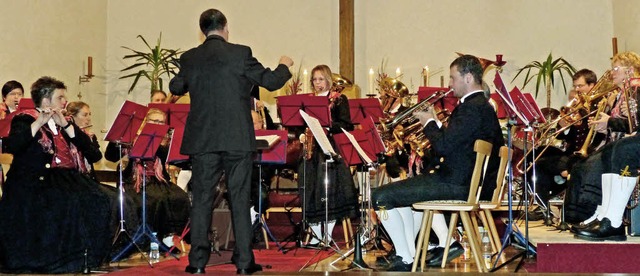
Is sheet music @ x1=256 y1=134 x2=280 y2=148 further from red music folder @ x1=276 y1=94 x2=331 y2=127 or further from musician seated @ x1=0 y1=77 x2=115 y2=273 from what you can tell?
musician seated @ x1=0 y1=77 x2=115 y2=273

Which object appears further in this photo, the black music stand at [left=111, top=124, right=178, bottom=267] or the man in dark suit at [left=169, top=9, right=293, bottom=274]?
the black music stand at [left=111, top=124, right=178, bottom=267]

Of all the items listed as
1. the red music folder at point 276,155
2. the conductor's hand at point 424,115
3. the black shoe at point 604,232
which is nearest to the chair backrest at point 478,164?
the conductor's hand at point 424,115

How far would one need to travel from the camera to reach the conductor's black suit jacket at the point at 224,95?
16.4 ft

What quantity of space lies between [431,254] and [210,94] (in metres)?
2.06

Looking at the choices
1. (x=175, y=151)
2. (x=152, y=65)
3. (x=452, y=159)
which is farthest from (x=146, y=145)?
(x=152, y=65)

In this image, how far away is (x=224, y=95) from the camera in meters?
5.01

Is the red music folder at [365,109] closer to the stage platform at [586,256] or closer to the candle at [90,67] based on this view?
the stage platform at [586,256]

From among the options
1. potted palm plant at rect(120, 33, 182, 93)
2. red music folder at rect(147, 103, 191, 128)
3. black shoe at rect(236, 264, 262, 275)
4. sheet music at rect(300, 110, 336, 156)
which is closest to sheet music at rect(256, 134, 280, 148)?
sheet music at rect(300, 110, 336, 156)

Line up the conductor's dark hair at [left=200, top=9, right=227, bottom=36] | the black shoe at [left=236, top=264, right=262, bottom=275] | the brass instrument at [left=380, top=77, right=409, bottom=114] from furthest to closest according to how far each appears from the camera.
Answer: the brass instrument at [left=380, top=77, right=409, bottom=114] < the conductor's dark hair at [left=200, top=9, right=227, bottom=36] < the black shoe at [left=236, top=264, right=262, bottom=275]

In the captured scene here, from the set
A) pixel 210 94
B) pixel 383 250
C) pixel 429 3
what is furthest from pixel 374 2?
pixel 210 94

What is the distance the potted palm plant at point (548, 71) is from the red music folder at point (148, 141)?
5033mm

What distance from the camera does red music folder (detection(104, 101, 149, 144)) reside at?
6.25 m

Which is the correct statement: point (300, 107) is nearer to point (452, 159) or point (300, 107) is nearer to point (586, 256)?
point (452, 159)

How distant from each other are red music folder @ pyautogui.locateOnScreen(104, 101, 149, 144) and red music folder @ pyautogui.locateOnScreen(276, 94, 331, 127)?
1086 millimetres
